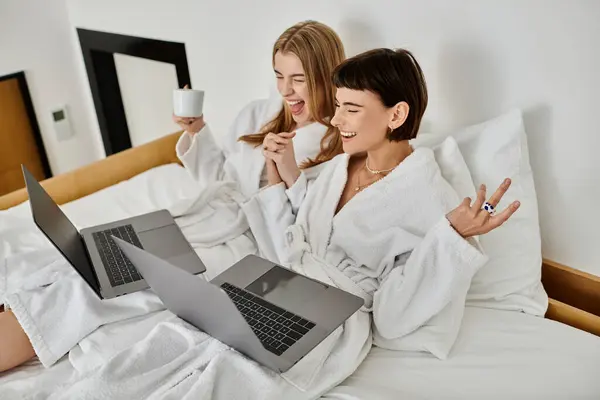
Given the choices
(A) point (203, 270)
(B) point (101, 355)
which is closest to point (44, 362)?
(B) point (101, 355)

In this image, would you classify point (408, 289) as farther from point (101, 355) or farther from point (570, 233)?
point (101, 355)

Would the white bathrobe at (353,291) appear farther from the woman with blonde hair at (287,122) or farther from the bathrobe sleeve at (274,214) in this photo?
the woman with blonde hair at (287,122)

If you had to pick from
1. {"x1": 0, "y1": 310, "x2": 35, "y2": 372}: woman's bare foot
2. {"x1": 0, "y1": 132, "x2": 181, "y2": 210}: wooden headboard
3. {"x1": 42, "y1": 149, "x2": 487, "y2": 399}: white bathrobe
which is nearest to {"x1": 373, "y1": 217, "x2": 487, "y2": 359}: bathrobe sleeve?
{"x1": 42, "y1": 149, "x2": 487, "y2": 399}: white bathrobe

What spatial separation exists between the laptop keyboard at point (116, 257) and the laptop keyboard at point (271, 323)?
27cm

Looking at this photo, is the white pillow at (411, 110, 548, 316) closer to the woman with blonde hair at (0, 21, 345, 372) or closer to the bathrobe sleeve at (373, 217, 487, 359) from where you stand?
the bathrobe sleeve at (373, 217, 487, 359)

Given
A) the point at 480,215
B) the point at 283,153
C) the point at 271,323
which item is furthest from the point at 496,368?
the point at 283,153

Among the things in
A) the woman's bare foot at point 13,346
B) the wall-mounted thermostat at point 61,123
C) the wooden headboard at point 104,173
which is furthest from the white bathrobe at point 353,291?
the wall-mounted thermostat at point 61,123

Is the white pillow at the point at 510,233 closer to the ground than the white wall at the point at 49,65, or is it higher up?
closer to the ground

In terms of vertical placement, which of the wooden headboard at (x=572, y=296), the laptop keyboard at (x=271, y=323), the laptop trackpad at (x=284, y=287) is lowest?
the wooden headboard at (x=572, y=296)

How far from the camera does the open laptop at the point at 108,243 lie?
4.25ft

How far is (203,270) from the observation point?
1.40 m

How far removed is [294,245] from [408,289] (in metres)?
0.33

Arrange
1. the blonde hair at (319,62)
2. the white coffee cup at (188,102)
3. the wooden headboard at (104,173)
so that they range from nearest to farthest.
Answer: the blonde hair at (319,62) → the white coffee cup at (188,102) → the wooden headboard at (104,173)

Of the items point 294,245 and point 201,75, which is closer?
point 294,245
